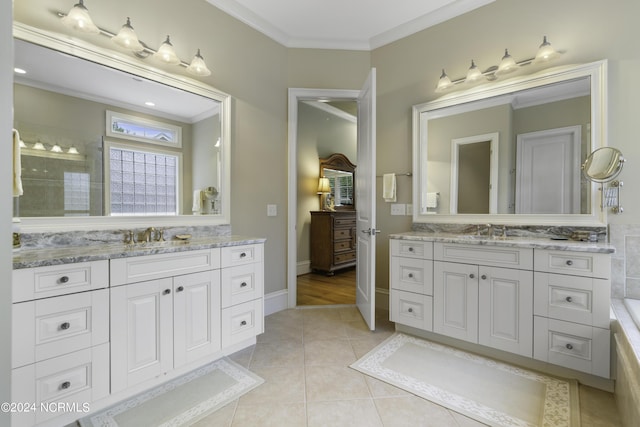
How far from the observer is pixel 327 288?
12.7 ft

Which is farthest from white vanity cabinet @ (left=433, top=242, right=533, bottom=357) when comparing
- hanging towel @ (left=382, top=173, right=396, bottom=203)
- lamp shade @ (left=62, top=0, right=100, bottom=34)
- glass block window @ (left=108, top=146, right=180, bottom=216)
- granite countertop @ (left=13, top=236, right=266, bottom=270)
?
lamp shade @ (left=62, top=0, right=100, bottom=34)

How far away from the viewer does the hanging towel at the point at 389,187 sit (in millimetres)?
2961

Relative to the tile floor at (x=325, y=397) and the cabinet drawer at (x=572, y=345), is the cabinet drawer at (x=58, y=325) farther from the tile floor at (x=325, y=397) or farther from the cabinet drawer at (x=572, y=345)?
the cabinet drawer at (x=572, y=345)

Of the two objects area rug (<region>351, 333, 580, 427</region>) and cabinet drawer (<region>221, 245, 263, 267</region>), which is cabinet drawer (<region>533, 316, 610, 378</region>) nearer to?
area rug (<region>351, 333, 580, 427</region>)

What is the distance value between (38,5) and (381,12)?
8.35 feet

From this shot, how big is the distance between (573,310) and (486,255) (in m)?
0.55

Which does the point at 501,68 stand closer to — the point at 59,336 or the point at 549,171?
the point at 549,171

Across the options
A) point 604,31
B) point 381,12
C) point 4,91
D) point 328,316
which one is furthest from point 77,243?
point 604,31

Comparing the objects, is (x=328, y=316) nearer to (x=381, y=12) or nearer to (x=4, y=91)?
(x=4, y=91)

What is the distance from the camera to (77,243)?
1.74 meters

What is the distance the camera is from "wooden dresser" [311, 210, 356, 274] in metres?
4.47

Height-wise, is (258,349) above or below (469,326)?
below

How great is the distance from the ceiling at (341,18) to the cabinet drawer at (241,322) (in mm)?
2557

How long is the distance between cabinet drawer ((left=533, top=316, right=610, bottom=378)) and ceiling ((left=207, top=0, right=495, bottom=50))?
8.53 feet
